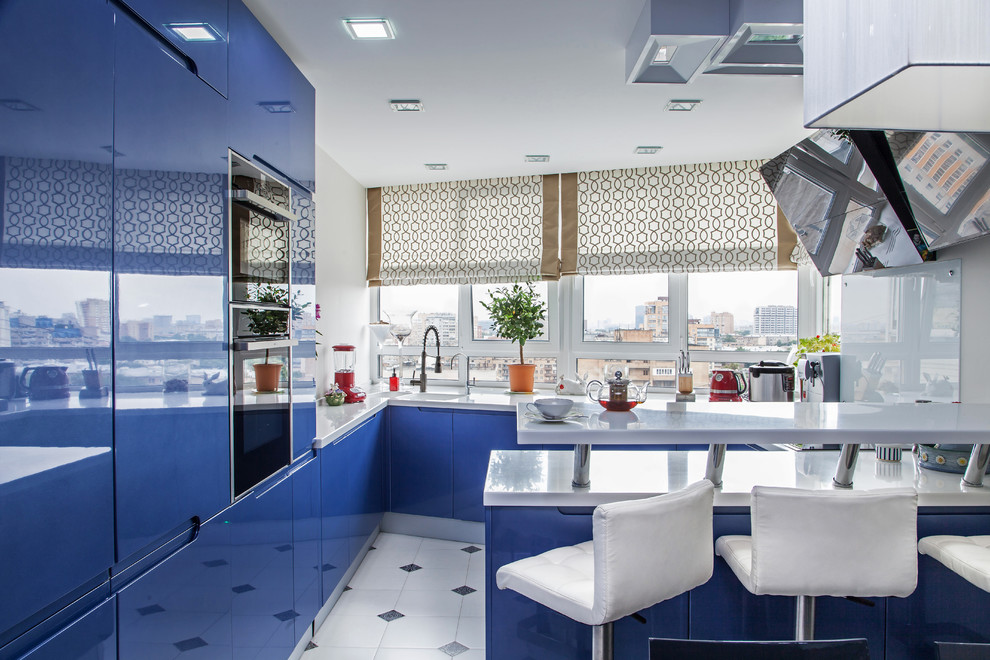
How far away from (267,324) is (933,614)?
251 cm

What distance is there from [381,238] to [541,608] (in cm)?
347

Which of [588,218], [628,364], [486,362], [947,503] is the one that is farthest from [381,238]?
[947,503]

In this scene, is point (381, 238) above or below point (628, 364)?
above

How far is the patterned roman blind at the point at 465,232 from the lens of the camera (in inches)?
179

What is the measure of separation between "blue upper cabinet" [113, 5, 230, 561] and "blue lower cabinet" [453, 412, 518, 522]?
2109 millimetres

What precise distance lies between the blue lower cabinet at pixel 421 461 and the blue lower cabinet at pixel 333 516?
0.79 m

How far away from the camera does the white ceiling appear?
2207mm

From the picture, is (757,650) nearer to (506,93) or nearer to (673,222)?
(506,93)

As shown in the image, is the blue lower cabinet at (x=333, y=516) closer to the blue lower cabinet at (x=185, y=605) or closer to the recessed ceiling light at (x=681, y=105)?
the blue lower cabinet at (x=185, y=605)

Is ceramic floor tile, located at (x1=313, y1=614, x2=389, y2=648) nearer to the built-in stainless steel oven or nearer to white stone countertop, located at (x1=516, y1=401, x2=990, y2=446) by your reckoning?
the built-in stainless steel oven

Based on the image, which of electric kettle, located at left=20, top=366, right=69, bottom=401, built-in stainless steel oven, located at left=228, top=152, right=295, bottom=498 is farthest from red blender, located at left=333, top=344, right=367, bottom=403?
electric kettle, located at left=20, top=366, right=69, bottom=401

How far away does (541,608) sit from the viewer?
1985mm

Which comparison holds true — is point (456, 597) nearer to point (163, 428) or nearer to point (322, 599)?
point (322, 599)

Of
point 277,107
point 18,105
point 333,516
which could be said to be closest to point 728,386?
point 333,516
